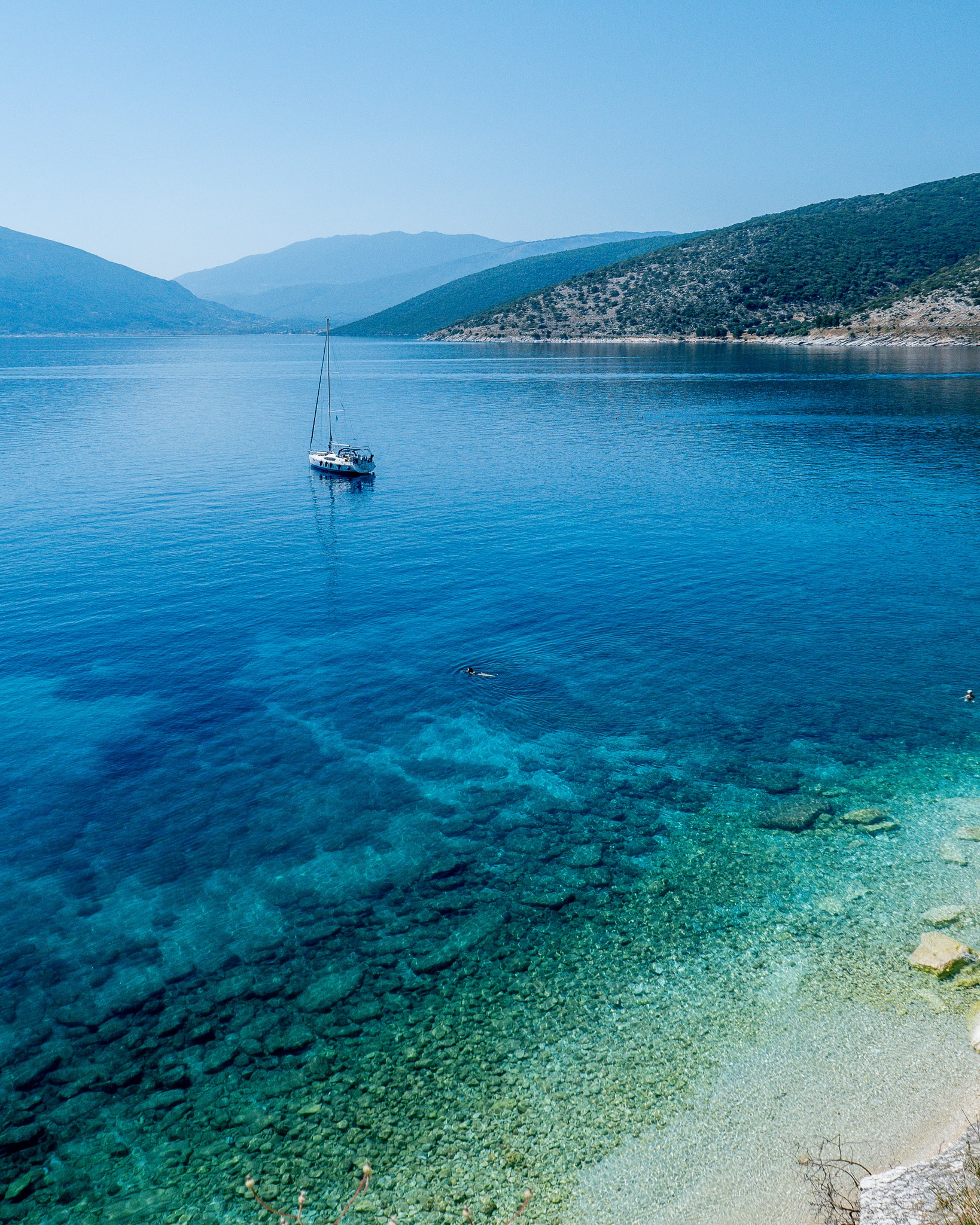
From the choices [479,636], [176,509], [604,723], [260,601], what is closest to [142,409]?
[176,509]

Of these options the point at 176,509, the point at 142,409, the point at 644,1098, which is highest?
the point at 142,409

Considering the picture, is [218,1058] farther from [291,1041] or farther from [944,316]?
[944,316]

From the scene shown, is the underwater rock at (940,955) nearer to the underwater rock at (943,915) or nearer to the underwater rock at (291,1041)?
the underwater rock at (943,915)

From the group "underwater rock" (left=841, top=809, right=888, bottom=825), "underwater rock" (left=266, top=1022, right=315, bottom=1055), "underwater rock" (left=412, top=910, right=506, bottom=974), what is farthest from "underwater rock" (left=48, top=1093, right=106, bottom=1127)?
"underwater rock" (left=841, top=809, right=888, bottom=825)

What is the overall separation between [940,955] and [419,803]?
1594 centimetres

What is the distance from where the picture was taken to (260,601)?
46.9 metres

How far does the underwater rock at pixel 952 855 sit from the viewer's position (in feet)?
74.7

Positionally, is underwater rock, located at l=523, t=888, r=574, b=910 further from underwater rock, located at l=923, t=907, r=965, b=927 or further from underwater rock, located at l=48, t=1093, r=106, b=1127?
underwater rock, located at l=48, t=1093, r=106, b=1127

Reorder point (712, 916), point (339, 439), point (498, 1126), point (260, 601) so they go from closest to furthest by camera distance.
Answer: point (498, 1126)
point (712, 916)
point (260, 601)
point (339, 439)

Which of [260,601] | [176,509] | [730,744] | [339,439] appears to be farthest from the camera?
[339,439]

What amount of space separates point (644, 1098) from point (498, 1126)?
309 cm

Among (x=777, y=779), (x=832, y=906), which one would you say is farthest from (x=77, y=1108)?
(x=777, y=779)

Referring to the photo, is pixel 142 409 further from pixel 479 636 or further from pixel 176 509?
pixel 479 636

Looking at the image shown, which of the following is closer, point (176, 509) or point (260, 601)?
point (260, 601)
